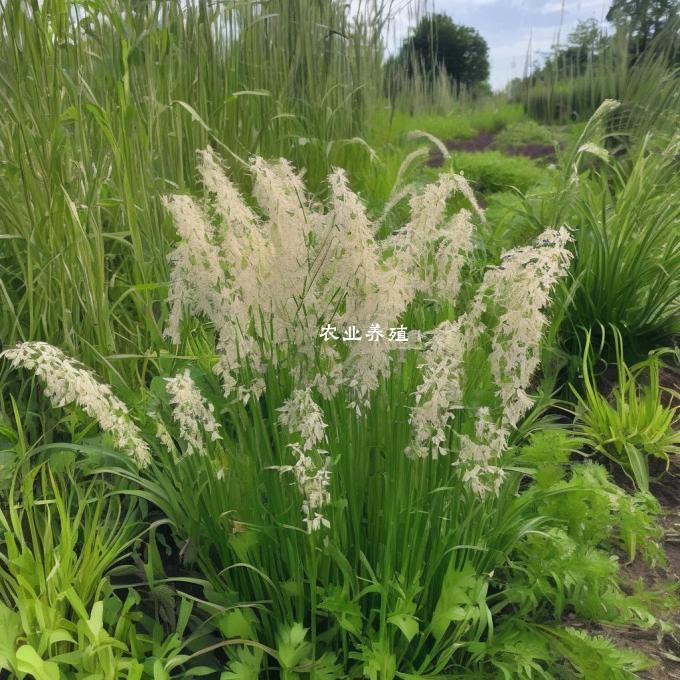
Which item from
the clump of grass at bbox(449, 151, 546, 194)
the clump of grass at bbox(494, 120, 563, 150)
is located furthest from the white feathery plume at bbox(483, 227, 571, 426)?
the clump of grass at bbox(494, 120, 563, 150)

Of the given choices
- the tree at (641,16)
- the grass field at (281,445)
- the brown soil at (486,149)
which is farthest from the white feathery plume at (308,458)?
the tree at (641,16)

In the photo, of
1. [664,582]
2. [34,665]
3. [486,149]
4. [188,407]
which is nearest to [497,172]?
[486,149]

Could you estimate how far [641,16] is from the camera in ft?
31.1

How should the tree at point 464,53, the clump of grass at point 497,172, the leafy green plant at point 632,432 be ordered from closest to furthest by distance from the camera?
the leafy green plant at point 632,432, the clump of grass at point 497,172, the tree at point 464,53

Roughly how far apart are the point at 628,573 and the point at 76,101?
7.28 ft

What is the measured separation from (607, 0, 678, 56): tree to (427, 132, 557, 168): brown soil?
168cm

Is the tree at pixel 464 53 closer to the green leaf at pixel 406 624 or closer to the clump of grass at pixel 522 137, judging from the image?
the clump of grass at pixel 522 137

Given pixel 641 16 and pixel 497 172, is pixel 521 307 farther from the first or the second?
pixel 641 16

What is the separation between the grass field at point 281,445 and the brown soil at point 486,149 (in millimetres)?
6288

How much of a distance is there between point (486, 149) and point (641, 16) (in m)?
2.79

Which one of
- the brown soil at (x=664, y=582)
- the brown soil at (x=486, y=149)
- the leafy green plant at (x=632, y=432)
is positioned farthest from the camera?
the brown soil at (x=486, y=149)

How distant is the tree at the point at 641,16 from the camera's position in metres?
7.84

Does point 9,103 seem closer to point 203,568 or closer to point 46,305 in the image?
point 46,305

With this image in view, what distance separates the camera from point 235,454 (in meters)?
1.54
